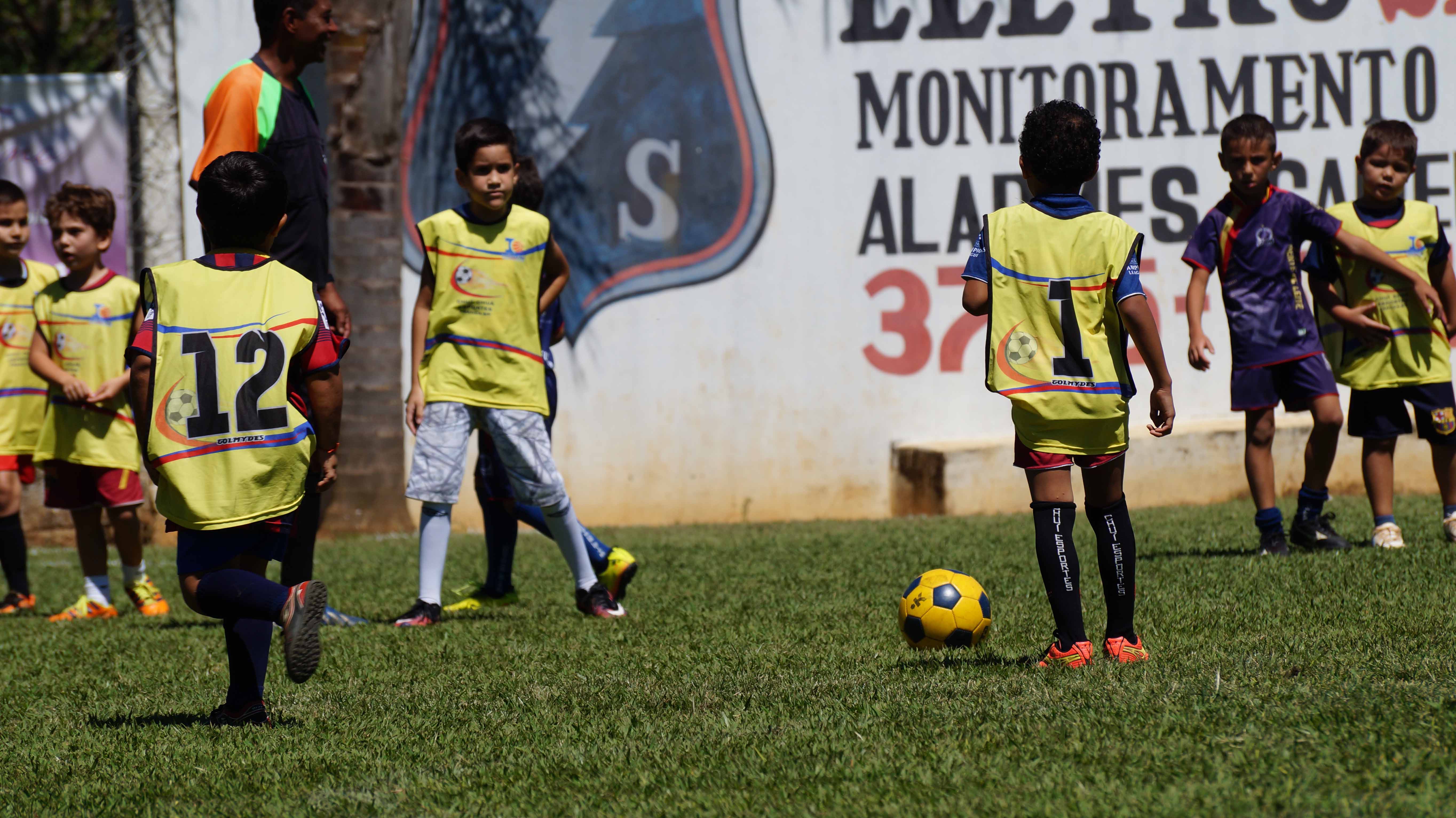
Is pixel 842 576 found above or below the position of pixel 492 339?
below

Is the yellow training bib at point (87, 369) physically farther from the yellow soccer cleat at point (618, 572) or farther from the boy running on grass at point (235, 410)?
the boy running on grass at point (235, 410)

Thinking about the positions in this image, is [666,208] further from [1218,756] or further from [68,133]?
[1218,756]

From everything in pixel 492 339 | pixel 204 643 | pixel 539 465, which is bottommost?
pixel 204 643

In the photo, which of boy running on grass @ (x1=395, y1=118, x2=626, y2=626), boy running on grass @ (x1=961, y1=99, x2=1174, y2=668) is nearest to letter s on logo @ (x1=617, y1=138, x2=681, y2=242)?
boy running on grass @ (x1=395, y1=118, x2=626, y2=626)

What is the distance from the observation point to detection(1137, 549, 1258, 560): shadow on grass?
666 cm

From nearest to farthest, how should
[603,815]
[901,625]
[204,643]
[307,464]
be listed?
[603,815] → [307,464] → [901,625] → [204,643]

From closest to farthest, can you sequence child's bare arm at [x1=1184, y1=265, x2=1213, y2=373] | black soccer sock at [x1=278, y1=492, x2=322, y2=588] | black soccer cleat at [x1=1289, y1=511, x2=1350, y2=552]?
black soccer sock at [x1=278, y1=492, x2=322, y2=588] < child's bare arm at [x1=1184, y1=265, x2=1213, y2=373] < black soccer cleat at [x1=1289, y1=511, x2=1350, y2=552]

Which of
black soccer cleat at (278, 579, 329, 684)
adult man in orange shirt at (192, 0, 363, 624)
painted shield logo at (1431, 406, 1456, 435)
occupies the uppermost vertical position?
adult man in orange shirt at (192, 0, 363, 624)

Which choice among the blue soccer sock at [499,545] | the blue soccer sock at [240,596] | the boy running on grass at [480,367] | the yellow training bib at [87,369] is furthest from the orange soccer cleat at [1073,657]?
the yellow training bib at [87,369]

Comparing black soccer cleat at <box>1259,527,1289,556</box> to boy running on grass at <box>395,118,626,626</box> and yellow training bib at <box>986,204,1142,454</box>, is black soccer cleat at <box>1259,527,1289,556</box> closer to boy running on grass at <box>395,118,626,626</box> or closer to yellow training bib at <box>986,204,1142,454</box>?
yellow training bib at <box>986,204,1142,454</box>

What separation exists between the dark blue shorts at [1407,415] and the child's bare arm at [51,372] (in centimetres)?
567

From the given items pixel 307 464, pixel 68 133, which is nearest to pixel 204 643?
pixel 307 464

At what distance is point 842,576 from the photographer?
272 inches

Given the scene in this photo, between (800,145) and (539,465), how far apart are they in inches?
209
